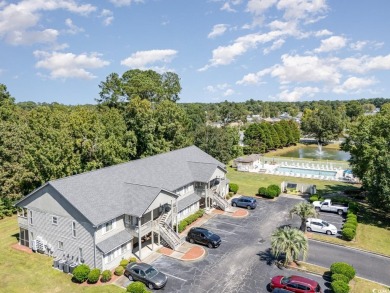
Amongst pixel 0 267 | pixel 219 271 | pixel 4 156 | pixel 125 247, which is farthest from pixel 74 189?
pixel 4 156

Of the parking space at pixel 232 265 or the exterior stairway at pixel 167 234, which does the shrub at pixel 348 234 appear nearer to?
the parking space at pixel 232 265

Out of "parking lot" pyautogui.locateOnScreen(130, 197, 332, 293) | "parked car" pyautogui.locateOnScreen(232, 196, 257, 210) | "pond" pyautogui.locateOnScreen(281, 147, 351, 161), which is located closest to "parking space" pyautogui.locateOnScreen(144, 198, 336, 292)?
"parking lot" pyautogui.locateOnScreen(130, 197, 332, 293)

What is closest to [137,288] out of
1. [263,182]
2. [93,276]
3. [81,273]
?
[93,276]

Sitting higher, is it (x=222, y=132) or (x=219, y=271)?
(x=222, y=132)

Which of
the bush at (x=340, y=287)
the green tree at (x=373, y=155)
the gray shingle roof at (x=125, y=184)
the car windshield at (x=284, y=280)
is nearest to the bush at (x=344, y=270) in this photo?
the bush at (x=340, y=287)

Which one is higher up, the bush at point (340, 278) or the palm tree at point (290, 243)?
the palm tree at point (290, 243)

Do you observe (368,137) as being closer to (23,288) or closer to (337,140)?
(23,288)
